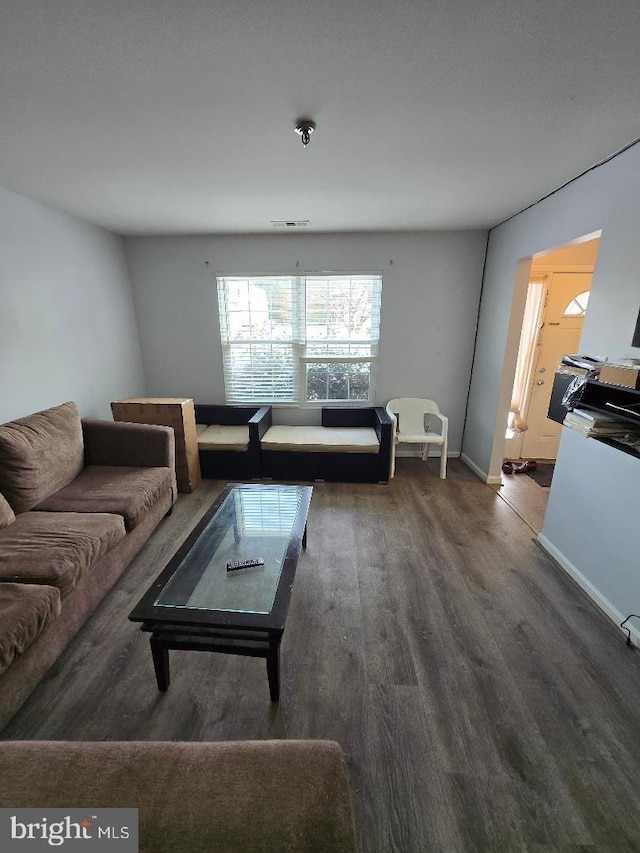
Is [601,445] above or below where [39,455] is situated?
above

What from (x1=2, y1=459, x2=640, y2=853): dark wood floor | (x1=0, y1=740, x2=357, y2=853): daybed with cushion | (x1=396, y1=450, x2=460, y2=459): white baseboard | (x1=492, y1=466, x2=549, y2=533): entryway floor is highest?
(x1=0, y1=740, x2=357, y2=853): daybed with cushion

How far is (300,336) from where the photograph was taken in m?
3.77

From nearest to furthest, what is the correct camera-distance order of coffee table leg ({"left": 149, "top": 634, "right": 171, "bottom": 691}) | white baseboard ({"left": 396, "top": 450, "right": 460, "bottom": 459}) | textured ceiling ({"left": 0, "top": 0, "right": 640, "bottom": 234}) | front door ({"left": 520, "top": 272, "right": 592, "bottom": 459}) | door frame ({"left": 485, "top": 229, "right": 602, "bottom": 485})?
textured ceiling ({"left": 0, "top": 0, "right": 640, "bottom": 234}) → coffee table leg ({"left": 149, "top": 634, "right": 171, "bottom": 691}) → door frame ({"left": 485, "top": 229, "right": 602, "bottom": 485}) → front door ({"left": 520, "top": 272, "right": 592, "bottom": 459}) → white baseboard ({"left": 396, "top": 450, "right": 460, "bottom": 459})

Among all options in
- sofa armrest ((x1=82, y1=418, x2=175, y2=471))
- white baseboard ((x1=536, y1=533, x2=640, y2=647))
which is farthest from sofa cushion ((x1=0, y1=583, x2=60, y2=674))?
white baseboard ((x1=536, y1=533, x2=640, y2=647))

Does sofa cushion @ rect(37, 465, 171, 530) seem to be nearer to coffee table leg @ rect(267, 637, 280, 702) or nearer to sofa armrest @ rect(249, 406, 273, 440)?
sofa armrest @ rect(249, 406, 273, 440)

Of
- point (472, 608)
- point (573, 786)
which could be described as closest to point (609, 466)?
point (472, 608)

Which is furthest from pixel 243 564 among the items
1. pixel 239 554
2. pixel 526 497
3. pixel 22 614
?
pixel 526 497

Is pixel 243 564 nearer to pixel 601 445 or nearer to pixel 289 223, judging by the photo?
pixel 601 445

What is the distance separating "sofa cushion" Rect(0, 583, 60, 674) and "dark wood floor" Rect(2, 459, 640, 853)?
0.33 m

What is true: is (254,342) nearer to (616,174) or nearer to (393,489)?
(393,489)

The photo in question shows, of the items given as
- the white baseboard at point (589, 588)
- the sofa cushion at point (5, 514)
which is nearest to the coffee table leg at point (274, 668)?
the sofa cushion at point (5, 514)

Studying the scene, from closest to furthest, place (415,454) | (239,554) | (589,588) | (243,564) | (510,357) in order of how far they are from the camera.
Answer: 1. (243,564)
2. (239,554)
3. (589,588)
4. (510,357)
5. (415,454)

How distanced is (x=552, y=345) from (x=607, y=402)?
2.14 meters

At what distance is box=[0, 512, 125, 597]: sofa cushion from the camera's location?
1.56 m
